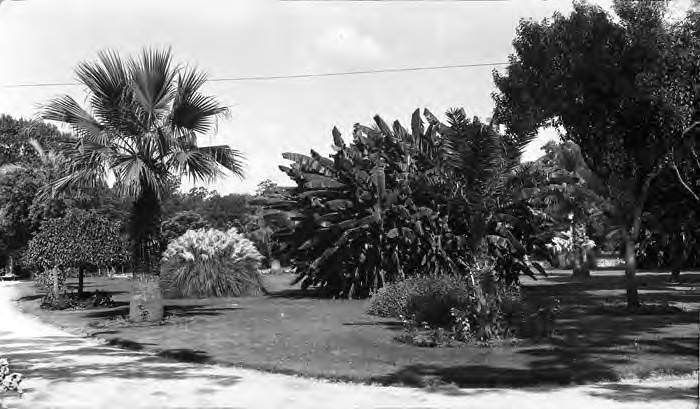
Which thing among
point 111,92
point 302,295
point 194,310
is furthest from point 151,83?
point 302,295

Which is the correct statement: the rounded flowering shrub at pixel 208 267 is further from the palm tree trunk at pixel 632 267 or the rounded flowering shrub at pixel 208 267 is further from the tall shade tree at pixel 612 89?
the palm tree trunk at pixel 632 267

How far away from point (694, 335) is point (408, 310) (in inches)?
251

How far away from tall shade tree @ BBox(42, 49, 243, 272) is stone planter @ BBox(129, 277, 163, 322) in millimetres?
465

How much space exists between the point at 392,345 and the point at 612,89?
9011mm

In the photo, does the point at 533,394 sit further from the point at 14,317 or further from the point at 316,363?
the point at 14,317

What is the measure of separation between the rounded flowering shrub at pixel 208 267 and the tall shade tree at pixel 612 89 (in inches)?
489

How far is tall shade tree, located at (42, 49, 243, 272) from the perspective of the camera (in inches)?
680

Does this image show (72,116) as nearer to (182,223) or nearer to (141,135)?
(141,135)

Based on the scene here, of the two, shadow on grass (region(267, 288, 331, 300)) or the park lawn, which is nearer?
the park lawn

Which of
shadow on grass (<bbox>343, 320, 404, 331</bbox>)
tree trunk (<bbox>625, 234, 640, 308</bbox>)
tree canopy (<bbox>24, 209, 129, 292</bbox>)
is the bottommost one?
shadow on grass (<bbox>343, 320, 404, 331</bbox>)

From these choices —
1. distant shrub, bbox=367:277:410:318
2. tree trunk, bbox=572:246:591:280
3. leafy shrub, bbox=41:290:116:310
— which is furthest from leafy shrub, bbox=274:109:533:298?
tree trunk, bbox=572:246:591:280

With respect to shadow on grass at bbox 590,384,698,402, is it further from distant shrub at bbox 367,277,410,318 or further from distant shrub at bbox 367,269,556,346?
distant shrub at bbox 367,277,410,318

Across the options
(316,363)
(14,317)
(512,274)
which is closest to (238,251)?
(14,317)

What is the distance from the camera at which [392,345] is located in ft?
42.9
